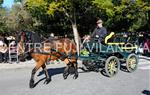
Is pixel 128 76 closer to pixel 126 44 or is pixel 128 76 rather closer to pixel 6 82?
pixel 126 44

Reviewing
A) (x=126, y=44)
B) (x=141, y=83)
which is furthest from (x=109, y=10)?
(x=141, y=83)

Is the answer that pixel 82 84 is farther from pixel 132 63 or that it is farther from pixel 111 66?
pixel 132 63

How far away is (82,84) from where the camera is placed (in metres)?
12.4

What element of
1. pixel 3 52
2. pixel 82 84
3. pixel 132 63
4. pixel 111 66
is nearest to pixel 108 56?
pixel 111 66

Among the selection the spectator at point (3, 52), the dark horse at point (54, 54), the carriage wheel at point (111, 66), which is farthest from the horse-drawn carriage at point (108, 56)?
the spectator at point (3, 52)

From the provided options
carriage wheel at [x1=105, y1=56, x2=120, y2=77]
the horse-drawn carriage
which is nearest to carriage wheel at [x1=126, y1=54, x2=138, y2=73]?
the horse-drawn carriage

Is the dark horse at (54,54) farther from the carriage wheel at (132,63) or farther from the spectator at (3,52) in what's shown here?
the spectator at (3,52)

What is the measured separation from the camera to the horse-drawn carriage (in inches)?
550

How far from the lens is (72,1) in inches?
894

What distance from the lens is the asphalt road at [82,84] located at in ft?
36.1

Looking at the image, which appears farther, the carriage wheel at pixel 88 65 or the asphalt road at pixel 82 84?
the carriage wheel at pixel 88 65

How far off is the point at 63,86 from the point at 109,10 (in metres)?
13.5

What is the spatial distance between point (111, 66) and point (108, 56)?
0.70 metres

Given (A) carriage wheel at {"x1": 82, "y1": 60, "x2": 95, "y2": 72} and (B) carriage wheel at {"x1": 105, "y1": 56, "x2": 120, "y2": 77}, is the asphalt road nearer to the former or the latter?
(B) carriage wheel at {"x1": 105, "y1": 56, "x2": 120, "y2": 77}
